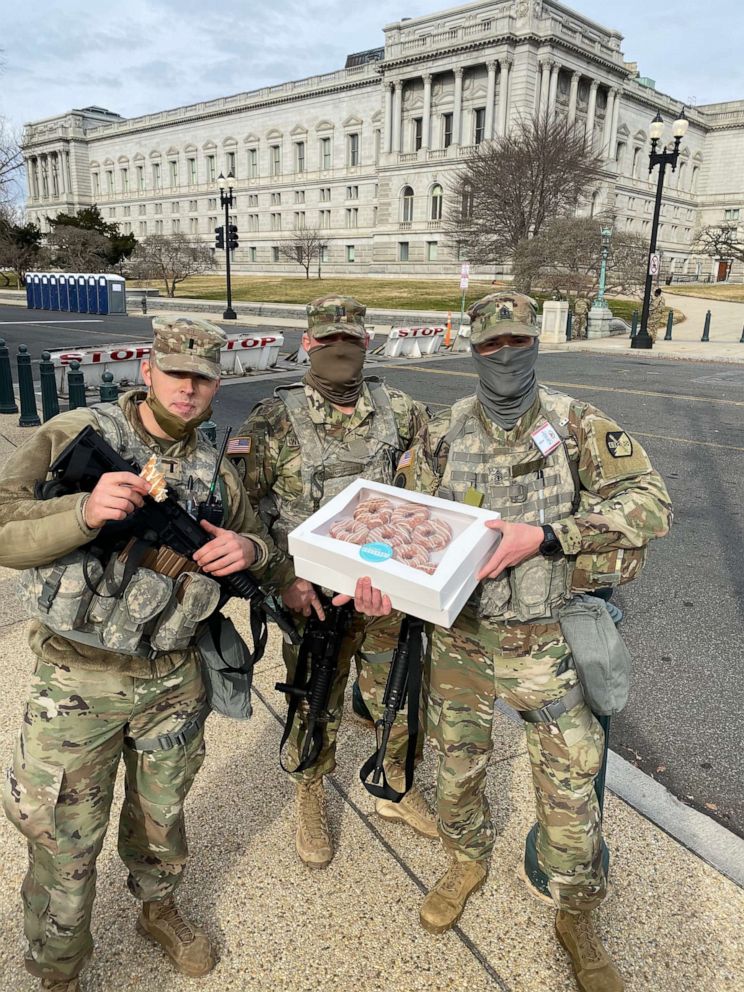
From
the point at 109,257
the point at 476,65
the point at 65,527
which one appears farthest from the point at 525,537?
the point at 476,65

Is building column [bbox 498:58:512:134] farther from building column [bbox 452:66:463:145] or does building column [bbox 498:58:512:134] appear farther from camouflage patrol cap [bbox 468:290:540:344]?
camouflage patrol cap [bbox 468:290:540:344]

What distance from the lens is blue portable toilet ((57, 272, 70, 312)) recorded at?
115 ft

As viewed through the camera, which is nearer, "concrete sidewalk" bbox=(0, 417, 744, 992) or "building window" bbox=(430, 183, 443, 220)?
"concrete sidewalk" bbox=(0, 417, 744, 992)

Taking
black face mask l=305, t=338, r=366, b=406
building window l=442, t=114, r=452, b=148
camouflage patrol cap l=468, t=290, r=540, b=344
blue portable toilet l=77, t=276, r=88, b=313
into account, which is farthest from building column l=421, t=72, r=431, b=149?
camouflage patrol cap l=468, t=290, r=540, b=344

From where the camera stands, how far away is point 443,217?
213 feet

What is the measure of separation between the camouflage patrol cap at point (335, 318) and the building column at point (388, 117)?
7433cm

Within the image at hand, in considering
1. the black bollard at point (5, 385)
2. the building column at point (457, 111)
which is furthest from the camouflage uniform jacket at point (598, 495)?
the building column at point (457, 111)

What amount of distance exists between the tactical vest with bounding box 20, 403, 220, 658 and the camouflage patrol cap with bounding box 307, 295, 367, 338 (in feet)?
2.94

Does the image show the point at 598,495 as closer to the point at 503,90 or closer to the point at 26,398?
the point at 26,398

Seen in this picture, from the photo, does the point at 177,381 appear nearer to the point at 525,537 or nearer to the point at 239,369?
the point at 525,537

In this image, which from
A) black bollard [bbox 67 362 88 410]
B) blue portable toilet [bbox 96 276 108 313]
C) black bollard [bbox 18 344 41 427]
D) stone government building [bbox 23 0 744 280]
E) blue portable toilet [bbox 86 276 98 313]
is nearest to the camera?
black bollard [bbox 67 362 88 410]

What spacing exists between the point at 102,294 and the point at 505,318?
36029 mm

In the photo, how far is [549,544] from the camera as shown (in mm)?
2248

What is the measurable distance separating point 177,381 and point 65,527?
55 cm
